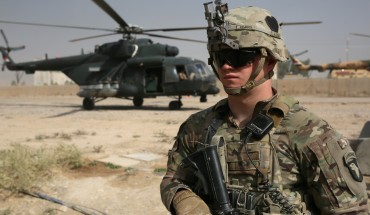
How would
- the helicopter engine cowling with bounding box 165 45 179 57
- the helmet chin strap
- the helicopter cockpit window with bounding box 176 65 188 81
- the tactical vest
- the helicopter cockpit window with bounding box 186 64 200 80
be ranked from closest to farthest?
1. the tactical vest
2. the helmet chin strap
3. the helicopter cockpit window with bounding box 186 64 200 80
4. the helicopter cockpit window with bounding box 176 65 188 81
5. the helicopter engine cowling with bounding box 165 45 179 57

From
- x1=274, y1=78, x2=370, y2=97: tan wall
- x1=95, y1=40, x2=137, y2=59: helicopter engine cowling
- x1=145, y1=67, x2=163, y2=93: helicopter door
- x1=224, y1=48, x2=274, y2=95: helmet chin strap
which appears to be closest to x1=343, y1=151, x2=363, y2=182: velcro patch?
x1=224, y1=48, x2=274, y2=95: helmet chin strap

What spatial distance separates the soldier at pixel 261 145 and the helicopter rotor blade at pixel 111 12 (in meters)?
10.9

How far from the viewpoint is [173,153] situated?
216cm

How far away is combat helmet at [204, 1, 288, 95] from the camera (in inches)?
72.6

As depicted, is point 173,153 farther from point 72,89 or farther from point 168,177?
point 72,89

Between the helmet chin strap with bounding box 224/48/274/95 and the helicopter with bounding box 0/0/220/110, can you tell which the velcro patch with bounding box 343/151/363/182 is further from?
the helicopter with bounding box 0/0/220/110

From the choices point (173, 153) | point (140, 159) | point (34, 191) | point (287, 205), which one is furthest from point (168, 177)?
point (140, 159)

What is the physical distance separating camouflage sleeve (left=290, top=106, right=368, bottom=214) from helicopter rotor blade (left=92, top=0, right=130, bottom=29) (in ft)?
37.2

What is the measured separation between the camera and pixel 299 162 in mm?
1730

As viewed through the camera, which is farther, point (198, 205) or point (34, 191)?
point (34, 191)

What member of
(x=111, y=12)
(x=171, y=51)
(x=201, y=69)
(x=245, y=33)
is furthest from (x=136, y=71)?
(x=245, y=33)

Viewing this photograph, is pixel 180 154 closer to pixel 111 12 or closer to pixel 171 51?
pixel 111 12

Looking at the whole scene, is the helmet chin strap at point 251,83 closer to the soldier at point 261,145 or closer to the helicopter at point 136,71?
the soldier at point 261,145

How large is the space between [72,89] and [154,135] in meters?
35.0
